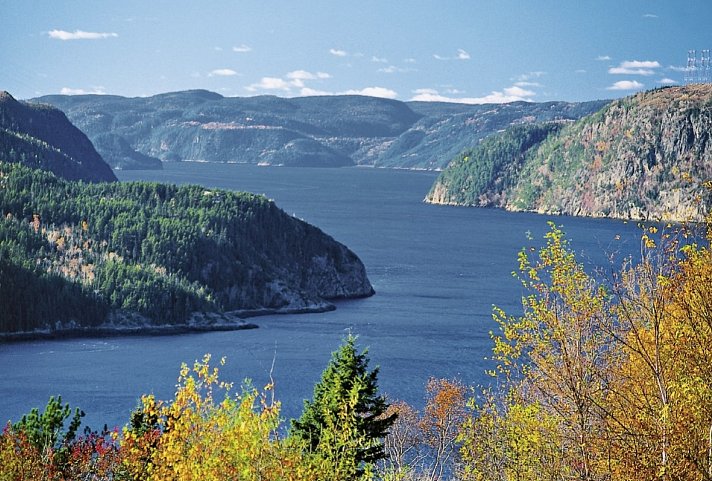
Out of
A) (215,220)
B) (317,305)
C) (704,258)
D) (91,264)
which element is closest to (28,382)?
(91,264)

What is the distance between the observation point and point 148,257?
6609 inches

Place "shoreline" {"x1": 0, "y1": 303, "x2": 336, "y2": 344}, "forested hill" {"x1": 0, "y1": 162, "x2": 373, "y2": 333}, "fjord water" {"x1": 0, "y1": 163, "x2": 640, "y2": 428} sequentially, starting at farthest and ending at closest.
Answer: "forested hill" {"x1": 0, "y1": 162, "x2": 373, "y2": 333} → "shoreline" {"x1": 0, "y1": 303, "x2": 336, "y2": 344} → "fjord water" {"x1": 0, "y1": 163, "x2": 640, "y2": 428}

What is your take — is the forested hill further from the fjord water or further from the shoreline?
the fjord water

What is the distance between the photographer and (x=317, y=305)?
553 ft

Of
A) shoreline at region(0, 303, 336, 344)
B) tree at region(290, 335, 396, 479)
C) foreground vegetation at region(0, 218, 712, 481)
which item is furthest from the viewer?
shoreline at region(0, 303, 336, 344)

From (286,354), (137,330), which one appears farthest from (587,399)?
(137,330)

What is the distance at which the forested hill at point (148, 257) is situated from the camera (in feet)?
479

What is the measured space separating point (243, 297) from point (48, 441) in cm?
12455

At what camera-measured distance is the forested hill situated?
146m

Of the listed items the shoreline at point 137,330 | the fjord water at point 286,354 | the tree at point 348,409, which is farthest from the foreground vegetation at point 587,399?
the shoreline at point 137,330

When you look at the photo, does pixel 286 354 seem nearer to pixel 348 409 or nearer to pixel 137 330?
pixel 137 330

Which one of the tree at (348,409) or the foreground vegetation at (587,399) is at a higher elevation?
the foreground vegetation at (587,399)

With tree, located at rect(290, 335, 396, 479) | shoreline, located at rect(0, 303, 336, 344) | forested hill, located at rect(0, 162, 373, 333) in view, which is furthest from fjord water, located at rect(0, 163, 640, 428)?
tree, located at rect(290, 335, 396, 479)

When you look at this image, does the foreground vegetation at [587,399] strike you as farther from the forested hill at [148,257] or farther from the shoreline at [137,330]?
the forested hill at [148,257]
